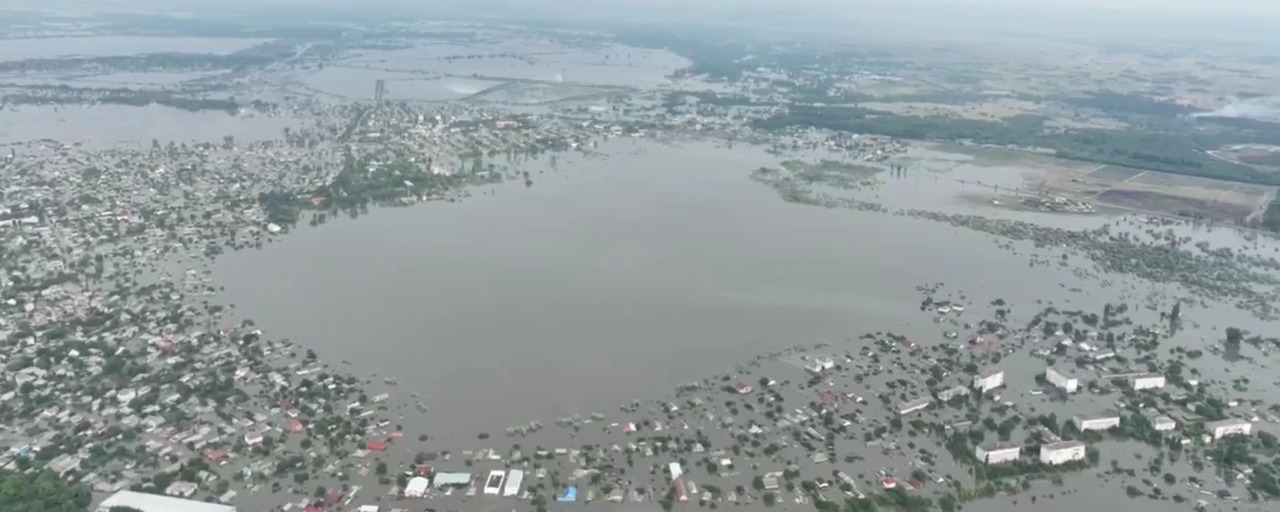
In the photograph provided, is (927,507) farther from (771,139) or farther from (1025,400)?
(771,139)

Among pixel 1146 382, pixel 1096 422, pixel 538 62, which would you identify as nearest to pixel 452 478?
pixel 1096 422

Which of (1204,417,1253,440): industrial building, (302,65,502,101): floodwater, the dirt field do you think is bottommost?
(1204,417,1253,440): industrial building

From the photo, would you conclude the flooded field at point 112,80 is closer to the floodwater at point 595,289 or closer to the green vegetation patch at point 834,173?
the floodwater at point 595,289

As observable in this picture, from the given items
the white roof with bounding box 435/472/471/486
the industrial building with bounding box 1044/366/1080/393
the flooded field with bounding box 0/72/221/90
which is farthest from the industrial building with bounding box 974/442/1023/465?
the flooded field with bounding box 0/72/221/90

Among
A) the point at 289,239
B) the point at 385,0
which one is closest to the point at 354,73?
the point at 289,239

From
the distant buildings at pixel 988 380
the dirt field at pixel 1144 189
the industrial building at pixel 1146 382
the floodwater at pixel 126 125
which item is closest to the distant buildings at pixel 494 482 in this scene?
the distant buildings at pixel 988 380

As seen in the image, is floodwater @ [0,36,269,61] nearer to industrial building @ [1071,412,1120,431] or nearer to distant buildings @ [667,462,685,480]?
distant buildings @ [667,462,685,480]

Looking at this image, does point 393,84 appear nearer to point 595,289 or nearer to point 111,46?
point 111,46
